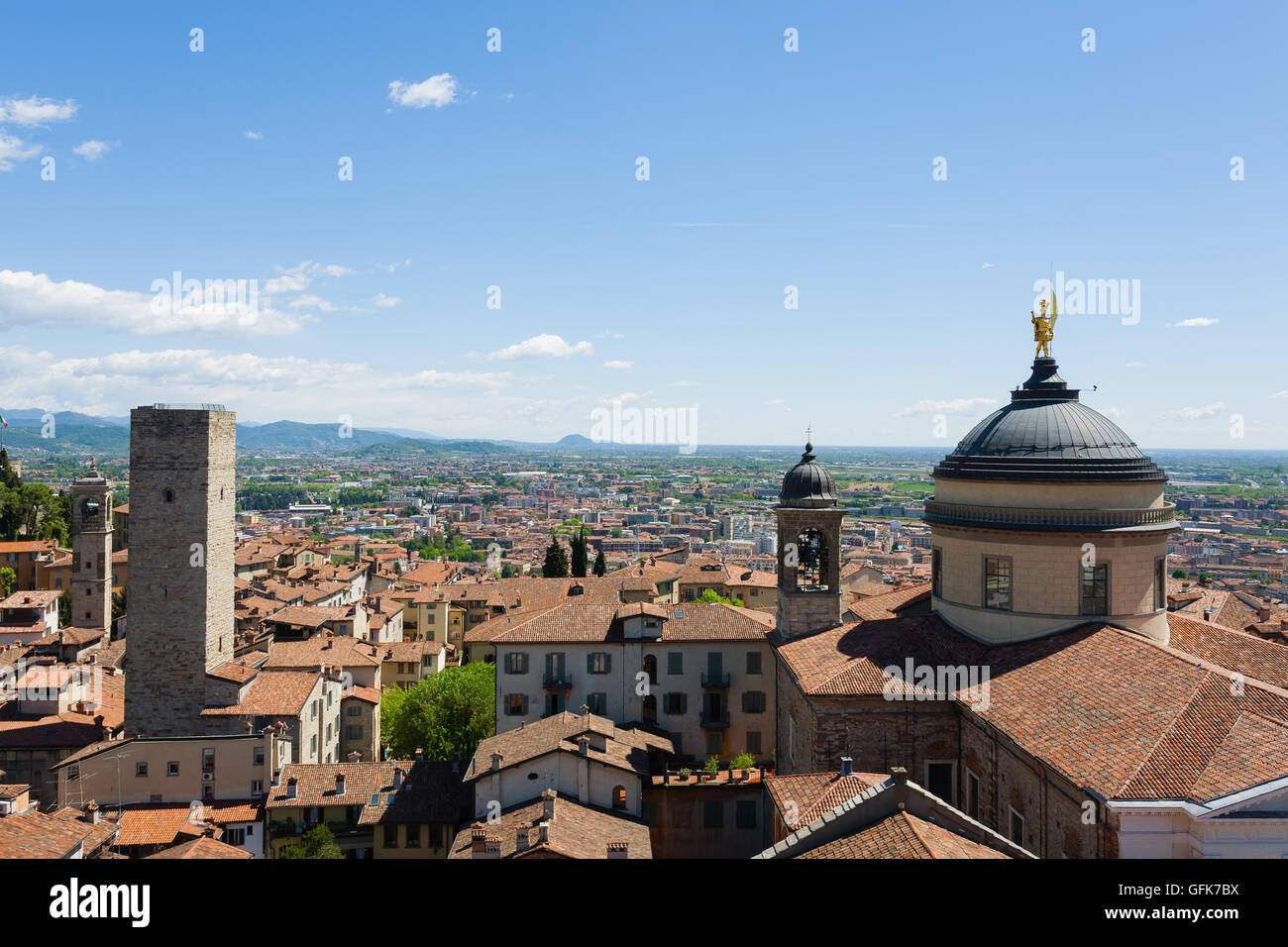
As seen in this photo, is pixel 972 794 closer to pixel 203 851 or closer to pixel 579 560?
pixel 203 851

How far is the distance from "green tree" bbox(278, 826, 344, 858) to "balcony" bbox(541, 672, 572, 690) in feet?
29.7

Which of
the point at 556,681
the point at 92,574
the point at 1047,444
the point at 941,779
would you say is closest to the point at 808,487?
the point at 1047,444

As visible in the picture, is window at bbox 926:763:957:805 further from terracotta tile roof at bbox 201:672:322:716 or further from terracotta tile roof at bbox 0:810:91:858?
terracotta tile roof at bbox 201:672:322:716

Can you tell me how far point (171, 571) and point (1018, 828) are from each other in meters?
37.1

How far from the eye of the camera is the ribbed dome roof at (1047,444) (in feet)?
73.5

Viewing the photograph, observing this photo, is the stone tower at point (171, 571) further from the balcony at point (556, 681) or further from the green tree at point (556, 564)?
the green tree at point (556, 564)

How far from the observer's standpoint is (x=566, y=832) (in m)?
22.8

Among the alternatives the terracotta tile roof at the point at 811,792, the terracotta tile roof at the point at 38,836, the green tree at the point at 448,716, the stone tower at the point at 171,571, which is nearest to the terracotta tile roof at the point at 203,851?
the terracotta tile roof at the point at 38,836

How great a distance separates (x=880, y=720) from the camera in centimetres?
2130

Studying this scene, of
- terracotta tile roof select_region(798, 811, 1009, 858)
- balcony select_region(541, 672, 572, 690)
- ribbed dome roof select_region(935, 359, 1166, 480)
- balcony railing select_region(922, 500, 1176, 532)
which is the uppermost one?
ribbed dome roof select_region(935, 359, 1166, 480)

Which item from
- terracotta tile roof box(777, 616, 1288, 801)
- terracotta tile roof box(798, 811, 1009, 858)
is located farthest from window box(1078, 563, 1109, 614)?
terracotta tile roof box(798, 811, 1009, 858)

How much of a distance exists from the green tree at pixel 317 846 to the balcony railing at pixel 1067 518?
22.8m

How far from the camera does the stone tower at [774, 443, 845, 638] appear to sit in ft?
96.9
